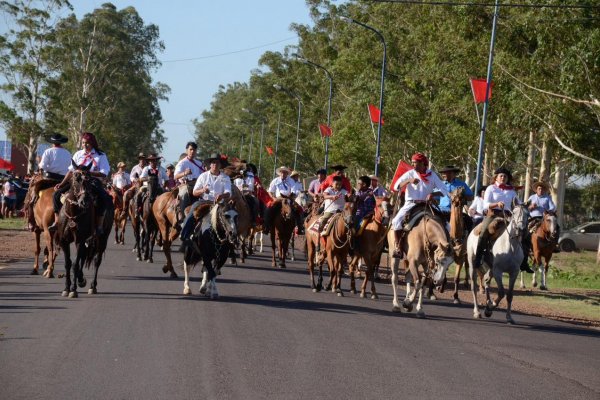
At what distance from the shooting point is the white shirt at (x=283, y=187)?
28344 millimetres

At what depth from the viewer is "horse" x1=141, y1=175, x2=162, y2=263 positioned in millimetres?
23859

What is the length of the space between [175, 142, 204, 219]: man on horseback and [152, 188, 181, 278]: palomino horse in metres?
0.50

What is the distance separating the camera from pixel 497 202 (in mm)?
18094

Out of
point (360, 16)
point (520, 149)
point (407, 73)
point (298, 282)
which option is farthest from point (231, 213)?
point (360, 16)

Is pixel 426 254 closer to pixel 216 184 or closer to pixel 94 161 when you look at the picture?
pixel 216 184

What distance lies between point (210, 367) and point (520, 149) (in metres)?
38.5

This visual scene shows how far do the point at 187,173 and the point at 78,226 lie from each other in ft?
12.9

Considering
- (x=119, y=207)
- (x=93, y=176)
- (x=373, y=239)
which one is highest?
(x=93, y=176)

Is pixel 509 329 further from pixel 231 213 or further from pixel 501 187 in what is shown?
pixel 231 213

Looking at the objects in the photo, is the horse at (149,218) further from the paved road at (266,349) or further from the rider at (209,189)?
the rider at (209,189)

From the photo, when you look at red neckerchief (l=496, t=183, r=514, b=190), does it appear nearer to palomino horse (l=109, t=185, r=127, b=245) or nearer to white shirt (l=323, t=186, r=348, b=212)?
white shirt (l=323, t=186, r=348, b=212)

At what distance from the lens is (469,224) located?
2097cm

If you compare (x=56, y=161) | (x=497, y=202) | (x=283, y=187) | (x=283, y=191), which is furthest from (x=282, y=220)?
(x=497, y=202)

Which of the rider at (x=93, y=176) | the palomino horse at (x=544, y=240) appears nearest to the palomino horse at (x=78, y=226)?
the rider at (x=93, y=176)
